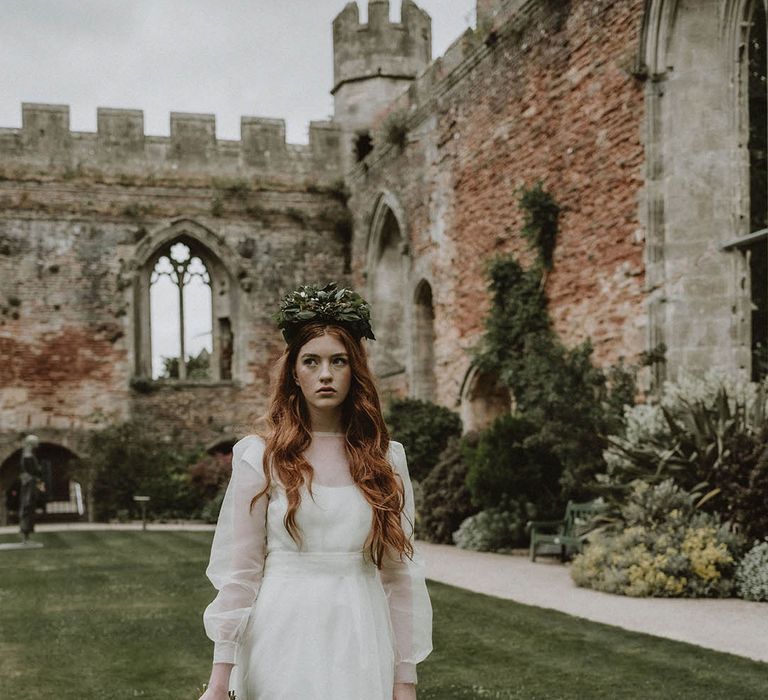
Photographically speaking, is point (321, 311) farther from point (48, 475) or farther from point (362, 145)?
point (362, 145)

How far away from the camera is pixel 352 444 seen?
292 centimetres

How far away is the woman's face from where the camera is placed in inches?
113

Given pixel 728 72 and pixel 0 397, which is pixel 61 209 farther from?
pixel 728 72

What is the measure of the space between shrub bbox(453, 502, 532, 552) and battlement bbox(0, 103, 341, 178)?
37.6ft

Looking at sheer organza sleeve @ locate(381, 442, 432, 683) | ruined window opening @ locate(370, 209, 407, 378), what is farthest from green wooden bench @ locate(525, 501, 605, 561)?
ruined window opening @ locate(370, 209, 407, 378)

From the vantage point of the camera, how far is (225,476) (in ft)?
68.9

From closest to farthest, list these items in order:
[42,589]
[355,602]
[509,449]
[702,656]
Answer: [355,602], [702,656], [42,589], [509,449]

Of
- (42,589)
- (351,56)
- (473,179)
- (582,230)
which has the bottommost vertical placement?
(42,589)

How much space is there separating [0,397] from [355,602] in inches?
772

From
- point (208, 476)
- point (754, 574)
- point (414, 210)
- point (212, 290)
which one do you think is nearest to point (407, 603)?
point (754, 574)

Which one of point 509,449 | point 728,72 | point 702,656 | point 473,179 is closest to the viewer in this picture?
point 702,656

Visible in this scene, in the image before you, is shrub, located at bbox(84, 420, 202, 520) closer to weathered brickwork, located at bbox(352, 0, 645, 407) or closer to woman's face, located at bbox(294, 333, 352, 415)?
weathered brickwork, located at bbox(352, 0, 645, 407)

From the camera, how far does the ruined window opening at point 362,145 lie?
904 inches

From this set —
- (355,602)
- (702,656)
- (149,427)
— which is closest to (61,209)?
(149,427)
